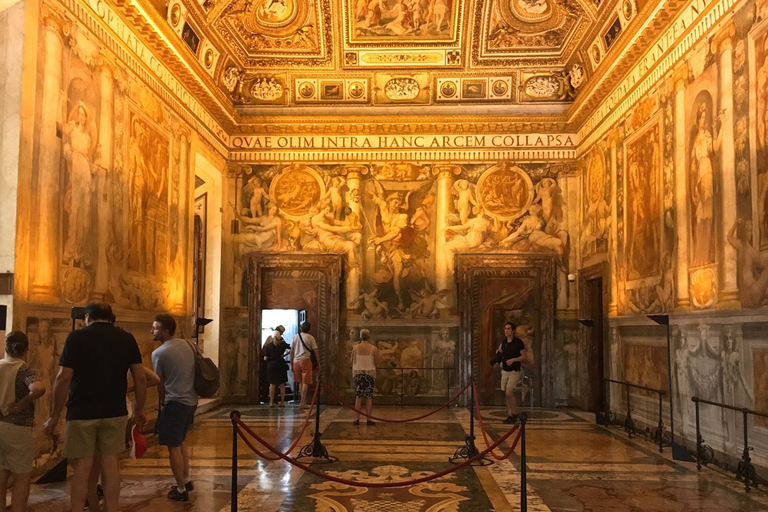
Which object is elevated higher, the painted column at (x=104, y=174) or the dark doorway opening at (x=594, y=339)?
the painted column at (x=104, y=174)

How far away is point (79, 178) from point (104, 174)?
82 centimetres

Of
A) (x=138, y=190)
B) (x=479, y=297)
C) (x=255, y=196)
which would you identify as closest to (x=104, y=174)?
(x=138, y=190)

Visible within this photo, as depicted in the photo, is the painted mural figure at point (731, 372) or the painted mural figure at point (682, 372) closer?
the painted mural figure at point (731, 372)

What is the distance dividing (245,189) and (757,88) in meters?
12.0

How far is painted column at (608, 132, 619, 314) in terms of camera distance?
13.6 metres

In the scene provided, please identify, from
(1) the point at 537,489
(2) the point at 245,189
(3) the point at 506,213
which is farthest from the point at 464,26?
(1) the point at 537,489

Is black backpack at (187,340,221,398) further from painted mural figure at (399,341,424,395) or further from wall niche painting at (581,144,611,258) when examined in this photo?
wall niche painting at (581,144,611,258)

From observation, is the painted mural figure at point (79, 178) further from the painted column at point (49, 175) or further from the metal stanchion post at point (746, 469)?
the metal stanchion post at point (746, 469)

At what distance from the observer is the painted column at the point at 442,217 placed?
16719mm

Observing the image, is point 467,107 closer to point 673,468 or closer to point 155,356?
point 673,468

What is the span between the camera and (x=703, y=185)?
9.88m

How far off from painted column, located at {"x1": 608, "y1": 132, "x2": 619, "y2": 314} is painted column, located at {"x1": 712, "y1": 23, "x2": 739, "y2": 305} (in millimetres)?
4408

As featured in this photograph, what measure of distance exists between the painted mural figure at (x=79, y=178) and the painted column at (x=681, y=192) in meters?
8.98

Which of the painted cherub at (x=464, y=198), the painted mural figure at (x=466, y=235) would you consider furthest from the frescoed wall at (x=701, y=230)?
the painted cherub at (x=464, y=198)
